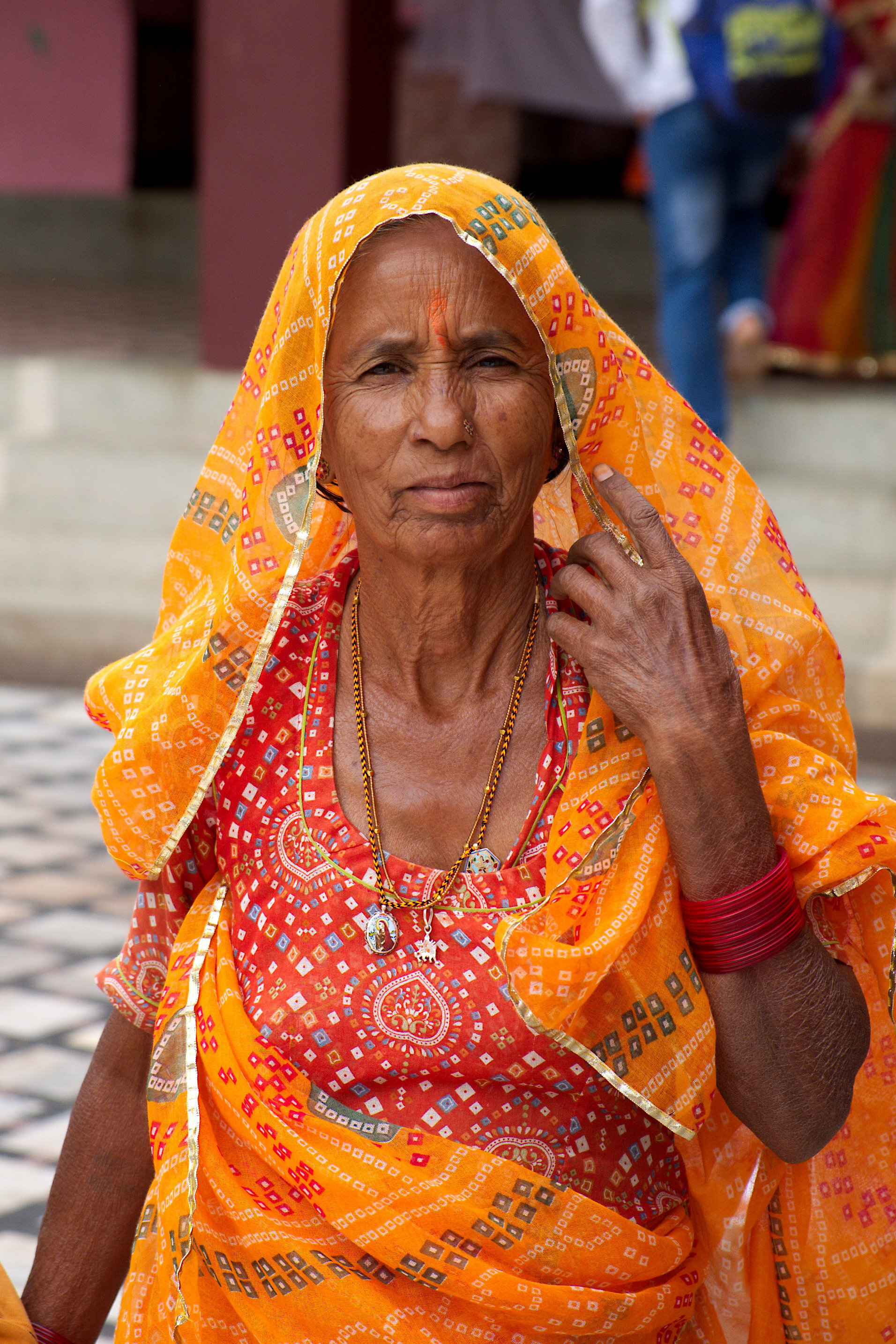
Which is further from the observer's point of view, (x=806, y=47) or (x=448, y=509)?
(x=806, y=47)

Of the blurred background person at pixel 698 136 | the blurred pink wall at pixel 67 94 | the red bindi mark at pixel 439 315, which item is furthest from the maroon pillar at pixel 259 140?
the red bindi mark at pixel 439 315

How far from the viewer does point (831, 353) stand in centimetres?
663

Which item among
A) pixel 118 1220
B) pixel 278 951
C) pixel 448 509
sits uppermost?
pixel 448 509

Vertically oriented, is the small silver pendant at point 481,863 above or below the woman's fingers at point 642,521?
below

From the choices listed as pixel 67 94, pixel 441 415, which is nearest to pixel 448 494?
pixel 441 415

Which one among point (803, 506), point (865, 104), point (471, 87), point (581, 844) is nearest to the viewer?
point (581, 844)

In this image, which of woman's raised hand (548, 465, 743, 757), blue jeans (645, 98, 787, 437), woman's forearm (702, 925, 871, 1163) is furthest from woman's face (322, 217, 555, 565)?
blue jeans (645, 98, 787, 437)

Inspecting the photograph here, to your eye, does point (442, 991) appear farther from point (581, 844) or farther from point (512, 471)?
point (512, 471)

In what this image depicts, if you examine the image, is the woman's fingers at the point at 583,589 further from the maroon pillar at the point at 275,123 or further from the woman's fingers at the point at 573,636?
the maroon pillar at the point at 275,123

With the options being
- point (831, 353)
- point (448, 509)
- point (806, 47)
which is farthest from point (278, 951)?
point (831, 353)

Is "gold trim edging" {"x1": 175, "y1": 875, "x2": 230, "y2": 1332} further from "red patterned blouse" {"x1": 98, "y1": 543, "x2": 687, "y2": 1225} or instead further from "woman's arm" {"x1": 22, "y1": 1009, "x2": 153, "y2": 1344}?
"woman's arm" {"x1": 22, "y1": 1009, "x2": 153, "y2": 1344}

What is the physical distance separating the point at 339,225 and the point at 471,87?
9.46 metres

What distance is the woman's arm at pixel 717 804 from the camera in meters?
1.47

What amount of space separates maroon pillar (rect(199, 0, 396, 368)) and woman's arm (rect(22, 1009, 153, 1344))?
499cm
